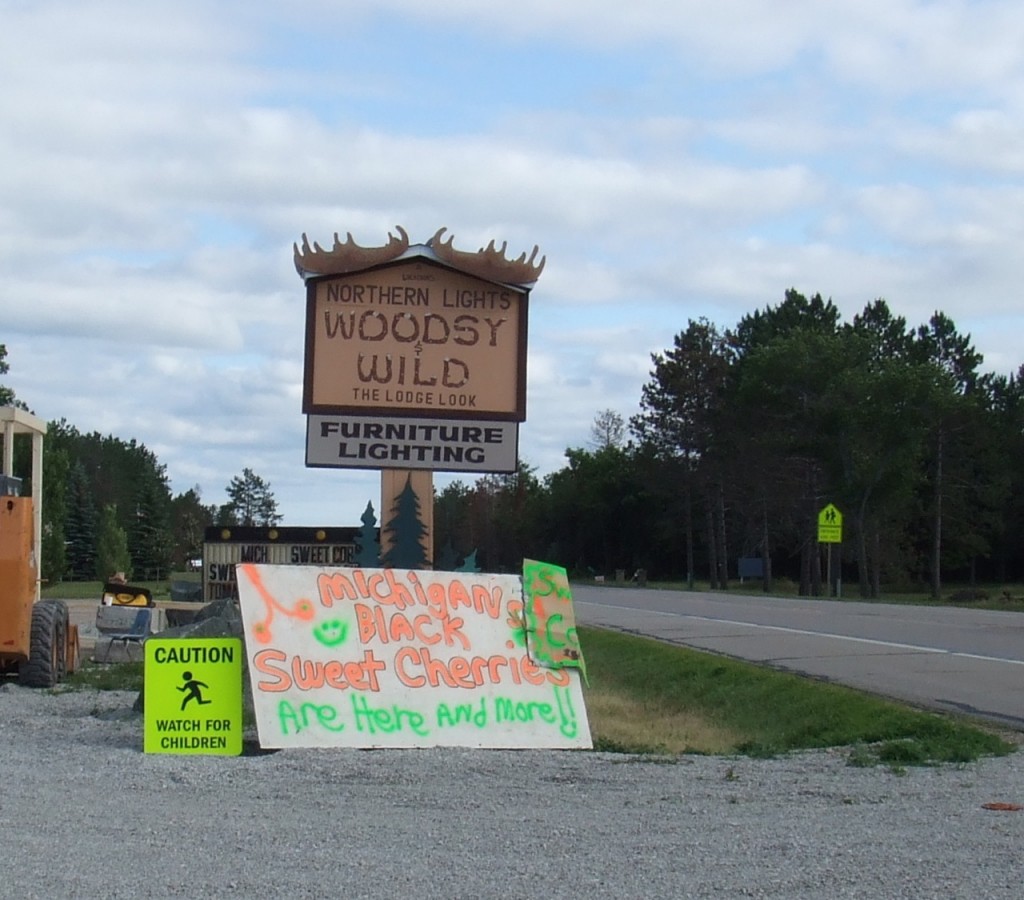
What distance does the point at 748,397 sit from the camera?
75875 millimetres

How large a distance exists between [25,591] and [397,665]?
6.93 meters

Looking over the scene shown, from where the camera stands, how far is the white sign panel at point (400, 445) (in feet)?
40.3

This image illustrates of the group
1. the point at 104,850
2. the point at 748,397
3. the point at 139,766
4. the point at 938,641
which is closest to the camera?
the point at 104,850

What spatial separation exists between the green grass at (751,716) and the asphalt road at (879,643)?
2.55ft

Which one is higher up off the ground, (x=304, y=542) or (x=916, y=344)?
(x=916, y=344)

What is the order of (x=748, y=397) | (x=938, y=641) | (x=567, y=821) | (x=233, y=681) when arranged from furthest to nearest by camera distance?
1. (x=748, y=397)
2. (x=938, y=641)
3. (x=233, y=681)
4. (x=567, y=821)

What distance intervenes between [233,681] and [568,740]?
249 centimetres

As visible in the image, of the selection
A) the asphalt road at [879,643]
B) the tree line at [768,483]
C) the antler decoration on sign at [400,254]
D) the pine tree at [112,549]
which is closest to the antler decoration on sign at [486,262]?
the antler decoration on sign at [400,254]

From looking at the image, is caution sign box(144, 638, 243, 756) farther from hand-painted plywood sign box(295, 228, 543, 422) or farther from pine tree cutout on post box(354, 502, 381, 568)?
hand-painted plywood sign box(295, 228, 543, 422)

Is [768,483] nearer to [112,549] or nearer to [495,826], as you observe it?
[112,549]

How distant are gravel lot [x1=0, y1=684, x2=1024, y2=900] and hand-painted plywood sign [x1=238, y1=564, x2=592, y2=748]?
340mm

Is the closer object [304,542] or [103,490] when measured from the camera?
[304,542]

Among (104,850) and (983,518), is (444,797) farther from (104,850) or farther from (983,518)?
(983,518)

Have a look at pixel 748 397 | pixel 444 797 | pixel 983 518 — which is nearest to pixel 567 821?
pixel 444 797
